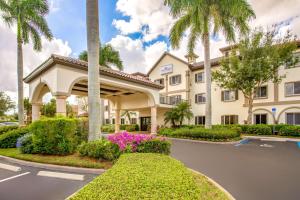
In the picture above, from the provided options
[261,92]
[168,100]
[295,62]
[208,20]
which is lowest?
[168,100]

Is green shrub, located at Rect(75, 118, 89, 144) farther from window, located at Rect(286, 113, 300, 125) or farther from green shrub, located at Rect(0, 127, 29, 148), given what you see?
window, located at Rect(286, 113, 300, 125)

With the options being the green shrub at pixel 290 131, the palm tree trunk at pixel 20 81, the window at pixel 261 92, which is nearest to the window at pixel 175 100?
the window at pixel 261 92

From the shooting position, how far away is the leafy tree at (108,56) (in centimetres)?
2527

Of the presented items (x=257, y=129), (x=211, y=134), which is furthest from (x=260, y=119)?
(x=211, y=134)

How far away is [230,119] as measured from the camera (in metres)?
23.0

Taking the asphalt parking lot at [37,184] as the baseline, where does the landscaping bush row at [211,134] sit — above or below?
below

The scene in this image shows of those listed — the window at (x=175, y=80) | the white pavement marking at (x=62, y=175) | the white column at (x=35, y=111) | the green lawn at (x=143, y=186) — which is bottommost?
the white pavement marking at (x=62, y=175)

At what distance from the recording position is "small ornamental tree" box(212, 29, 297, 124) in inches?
727

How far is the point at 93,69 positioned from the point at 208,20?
42.0 ft

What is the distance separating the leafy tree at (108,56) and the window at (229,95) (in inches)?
646

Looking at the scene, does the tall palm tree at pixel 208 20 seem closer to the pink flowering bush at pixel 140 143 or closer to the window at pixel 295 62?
the window at pixel 295 62

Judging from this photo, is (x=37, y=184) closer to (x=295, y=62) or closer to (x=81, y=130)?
(x=81, y=130)

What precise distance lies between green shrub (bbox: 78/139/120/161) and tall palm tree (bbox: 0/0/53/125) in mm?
10474

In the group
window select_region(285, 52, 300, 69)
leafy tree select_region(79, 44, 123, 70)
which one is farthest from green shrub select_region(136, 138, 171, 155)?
leafy tree select_region(79, 44, 123, 70)
